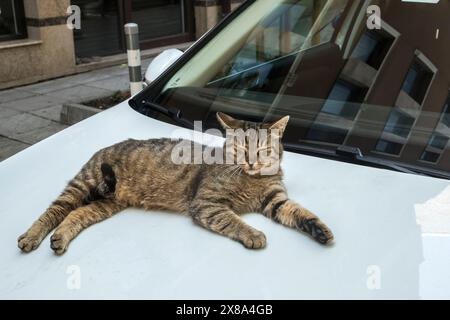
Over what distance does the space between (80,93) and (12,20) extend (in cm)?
161

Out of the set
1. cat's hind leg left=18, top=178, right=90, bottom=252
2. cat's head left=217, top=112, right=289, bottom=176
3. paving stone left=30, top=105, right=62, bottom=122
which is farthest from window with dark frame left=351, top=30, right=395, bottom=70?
paving stone left=30, top=105, right=62, bottom=122

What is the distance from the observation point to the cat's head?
91.7 inches

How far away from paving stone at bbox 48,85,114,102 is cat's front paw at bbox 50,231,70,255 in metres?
5.55

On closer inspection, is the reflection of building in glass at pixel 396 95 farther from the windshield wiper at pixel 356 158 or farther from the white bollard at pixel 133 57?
the white bollard at pixel 133 57

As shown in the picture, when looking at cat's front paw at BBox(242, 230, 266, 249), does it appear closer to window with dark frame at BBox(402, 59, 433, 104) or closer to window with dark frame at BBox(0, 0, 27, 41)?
window with dark frame at BBox(402, 59, 433, 104)

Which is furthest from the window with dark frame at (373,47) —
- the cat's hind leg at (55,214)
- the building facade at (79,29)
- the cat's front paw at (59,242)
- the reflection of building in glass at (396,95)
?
the building facade at (79,29)

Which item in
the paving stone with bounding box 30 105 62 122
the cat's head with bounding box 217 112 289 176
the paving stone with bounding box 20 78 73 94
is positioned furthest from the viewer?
the paving stone with bounding box 20 78 73 94

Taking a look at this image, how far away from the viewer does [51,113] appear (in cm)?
716

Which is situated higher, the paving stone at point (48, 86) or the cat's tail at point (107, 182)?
the cat's tail at point (107, 182)

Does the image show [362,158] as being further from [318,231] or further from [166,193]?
[166,193]

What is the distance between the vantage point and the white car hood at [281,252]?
5.80 ft

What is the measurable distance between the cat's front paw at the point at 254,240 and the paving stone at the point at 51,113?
5.36 metres
